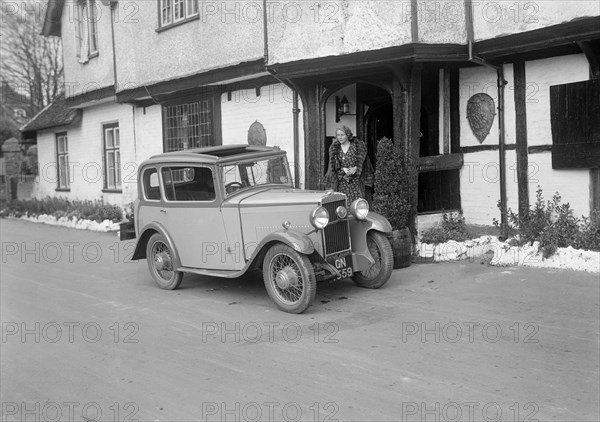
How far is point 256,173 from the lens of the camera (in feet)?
26.5

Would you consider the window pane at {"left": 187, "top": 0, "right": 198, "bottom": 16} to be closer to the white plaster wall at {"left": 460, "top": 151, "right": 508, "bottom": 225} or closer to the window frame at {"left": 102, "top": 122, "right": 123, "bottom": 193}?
the window frame at {"left": 102, "top": 122, "right": 123, "bottom": 193}

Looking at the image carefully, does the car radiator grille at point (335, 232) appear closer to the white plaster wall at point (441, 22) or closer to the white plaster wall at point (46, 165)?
the white plaster wall at point (441, 22)

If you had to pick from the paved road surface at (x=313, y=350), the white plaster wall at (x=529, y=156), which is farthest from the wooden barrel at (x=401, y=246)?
the white plaster wall at (x=529, y=156)

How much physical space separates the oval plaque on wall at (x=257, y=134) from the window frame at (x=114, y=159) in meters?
5.58

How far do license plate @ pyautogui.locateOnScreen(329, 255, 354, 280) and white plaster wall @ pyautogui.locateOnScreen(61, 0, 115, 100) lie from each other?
421 inches

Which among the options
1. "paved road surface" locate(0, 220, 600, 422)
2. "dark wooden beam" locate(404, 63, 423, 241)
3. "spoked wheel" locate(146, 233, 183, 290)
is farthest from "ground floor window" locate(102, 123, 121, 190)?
"dark wooden beam" locate(404, 63, 423, 241)

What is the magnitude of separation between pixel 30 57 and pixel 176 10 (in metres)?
23.8

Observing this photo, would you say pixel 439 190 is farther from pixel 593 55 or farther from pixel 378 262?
pixel 378 262

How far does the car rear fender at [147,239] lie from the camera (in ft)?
26.8

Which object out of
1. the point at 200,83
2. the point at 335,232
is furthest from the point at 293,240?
the point at 200,83

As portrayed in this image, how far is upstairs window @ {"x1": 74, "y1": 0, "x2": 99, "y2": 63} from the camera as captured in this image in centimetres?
1672

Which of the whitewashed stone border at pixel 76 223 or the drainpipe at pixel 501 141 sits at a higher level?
the drainpipe at pixel 501 141

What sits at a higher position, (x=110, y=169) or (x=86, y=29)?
(x=86, y=29)

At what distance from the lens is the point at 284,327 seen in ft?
21.1
